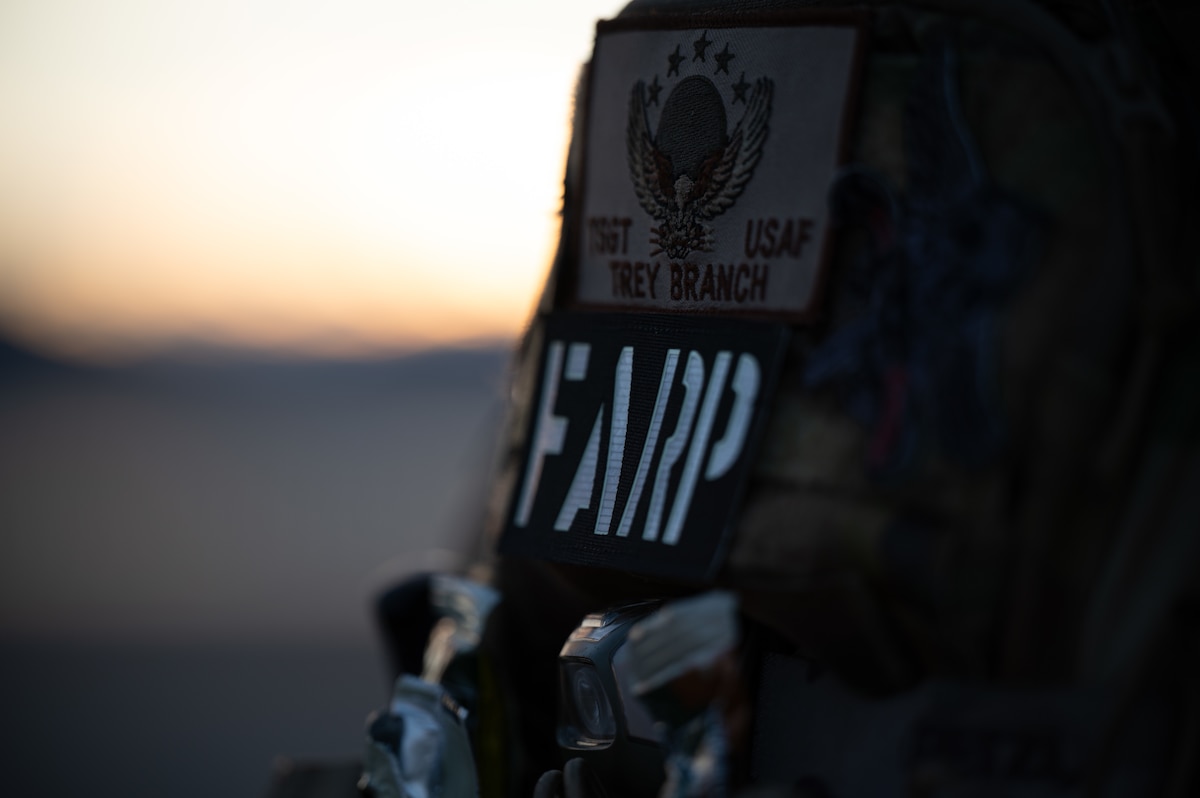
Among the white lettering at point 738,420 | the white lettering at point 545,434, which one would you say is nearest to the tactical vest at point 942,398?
the white lettering at point 738,420

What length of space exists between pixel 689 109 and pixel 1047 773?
127 cm

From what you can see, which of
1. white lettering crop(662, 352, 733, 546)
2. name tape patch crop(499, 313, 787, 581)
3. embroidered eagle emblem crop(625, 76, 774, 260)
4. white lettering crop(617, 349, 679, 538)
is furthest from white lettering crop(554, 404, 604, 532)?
embroidered eagle emblem crop(625, 76, 774, 260)

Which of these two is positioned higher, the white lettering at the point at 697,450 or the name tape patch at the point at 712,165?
the name tape patch at the point at 712,165

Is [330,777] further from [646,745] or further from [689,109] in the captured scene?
[689,109]

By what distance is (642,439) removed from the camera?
2291mm

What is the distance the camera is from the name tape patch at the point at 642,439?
2113 mm

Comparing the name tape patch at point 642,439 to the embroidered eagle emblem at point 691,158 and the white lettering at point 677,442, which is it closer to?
the white lettering at point 677,442

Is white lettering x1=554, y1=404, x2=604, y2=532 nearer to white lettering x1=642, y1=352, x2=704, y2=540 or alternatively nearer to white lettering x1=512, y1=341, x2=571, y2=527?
white lettering x1=512, y1=341, x2=571, y2=527

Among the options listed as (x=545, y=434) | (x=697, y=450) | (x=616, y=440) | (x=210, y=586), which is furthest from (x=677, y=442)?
(x=210, y=586)

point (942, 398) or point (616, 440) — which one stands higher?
point (942, 398)

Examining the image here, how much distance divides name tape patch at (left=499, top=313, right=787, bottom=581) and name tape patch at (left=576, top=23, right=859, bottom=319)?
8 centimetres

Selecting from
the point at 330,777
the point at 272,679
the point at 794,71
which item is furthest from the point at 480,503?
the point at 272,679

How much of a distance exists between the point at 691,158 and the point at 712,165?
57 millimetres

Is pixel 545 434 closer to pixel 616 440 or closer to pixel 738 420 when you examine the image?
pixel 616 440
